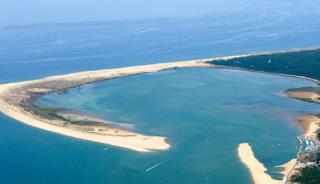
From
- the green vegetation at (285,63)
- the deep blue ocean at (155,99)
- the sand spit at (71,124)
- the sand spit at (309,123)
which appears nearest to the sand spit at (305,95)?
the deep blue ocean at (155,99)

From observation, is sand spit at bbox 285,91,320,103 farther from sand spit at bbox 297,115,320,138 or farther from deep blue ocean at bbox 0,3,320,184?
sand spit at bbox 297,115,320,138

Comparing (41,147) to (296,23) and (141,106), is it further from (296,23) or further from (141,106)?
(296,23)

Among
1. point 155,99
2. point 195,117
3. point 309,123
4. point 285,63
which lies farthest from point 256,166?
point 285,63

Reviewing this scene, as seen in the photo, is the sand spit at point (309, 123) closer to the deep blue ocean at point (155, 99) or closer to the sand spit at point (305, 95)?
the deep blue ocean at point (155, 99)

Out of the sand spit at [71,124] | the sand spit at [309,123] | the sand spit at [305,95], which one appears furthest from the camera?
the sand spit at [305,95]

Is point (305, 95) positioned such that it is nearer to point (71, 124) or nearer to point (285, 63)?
point (285, 63)
